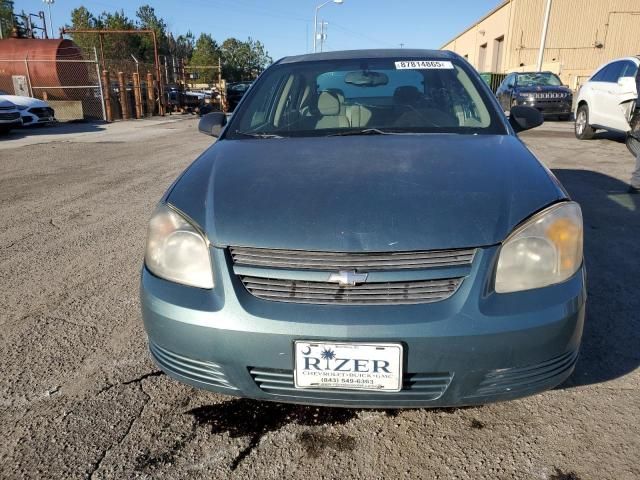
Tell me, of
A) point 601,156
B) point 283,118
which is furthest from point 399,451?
point 601,156

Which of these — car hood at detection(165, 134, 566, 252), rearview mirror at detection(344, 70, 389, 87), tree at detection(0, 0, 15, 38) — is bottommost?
car hood at detection(165, 134, 566, 252)

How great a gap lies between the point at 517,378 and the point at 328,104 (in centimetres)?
185

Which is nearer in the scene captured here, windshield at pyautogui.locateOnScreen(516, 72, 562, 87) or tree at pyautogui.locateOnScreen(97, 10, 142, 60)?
windshield at pyautogui.locateOnScreen(516, 72, 562, 87)

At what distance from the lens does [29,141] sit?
11.3 meters

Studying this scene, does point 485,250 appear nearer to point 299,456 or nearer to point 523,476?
point 523,476

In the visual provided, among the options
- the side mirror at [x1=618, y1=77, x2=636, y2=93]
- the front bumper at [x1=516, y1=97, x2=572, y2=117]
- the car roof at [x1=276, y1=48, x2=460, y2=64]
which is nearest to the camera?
the car roof at [x1=276, y1=48, x2=460, y2=64]

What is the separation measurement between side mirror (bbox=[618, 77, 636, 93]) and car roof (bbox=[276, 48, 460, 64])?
7004 millimetres

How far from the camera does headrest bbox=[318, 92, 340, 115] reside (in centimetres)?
275

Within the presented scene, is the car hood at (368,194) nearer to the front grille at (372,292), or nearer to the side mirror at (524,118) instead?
the front grille at (372,292)

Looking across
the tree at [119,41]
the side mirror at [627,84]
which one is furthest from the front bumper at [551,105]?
the tree at [119,41]

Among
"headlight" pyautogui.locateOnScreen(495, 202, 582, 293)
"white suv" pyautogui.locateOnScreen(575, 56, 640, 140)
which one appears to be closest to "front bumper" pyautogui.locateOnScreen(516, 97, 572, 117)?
"white suv" pyautogui.locateOnScreen(575, 56, 640, 140)

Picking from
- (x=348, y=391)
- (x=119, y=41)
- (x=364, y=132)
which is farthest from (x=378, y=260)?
(x=119, y=41)

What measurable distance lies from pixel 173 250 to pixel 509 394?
1243mm

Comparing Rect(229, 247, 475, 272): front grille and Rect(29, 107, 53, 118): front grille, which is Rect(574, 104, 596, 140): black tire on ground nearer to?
Rect(229, 247, 475, 272): front grille
